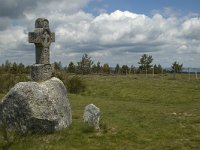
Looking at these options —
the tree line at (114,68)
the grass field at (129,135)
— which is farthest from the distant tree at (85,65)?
the grass field at (129,135)

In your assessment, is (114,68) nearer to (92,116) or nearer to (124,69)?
(124,69)

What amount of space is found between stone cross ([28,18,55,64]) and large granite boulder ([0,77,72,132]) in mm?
1725

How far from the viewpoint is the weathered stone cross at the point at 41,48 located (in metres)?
14.4

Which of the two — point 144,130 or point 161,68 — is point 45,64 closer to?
point 144,130

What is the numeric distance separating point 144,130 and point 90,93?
2152 cm

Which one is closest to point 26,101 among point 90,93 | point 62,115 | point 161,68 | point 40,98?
point 40,98

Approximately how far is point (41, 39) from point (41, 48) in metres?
0.38

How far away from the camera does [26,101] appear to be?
1272 cm

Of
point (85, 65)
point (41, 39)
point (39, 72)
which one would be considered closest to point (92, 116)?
point (39, 72)

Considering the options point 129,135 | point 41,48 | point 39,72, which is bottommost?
point 129,135

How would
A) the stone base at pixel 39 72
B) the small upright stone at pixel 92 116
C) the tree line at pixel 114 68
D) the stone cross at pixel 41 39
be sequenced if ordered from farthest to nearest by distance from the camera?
the tree line at pixel 114 68
the stone cross at pixel 41 39
the small upright stone at pixel 92 116
the stone base at pixel 39 72

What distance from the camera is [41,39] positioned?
14.8m

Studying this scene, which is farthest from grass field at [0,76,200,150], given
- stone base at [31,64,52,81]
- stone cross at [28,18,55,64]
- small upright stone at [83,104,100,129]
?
stone cross at [28,18,55,64]

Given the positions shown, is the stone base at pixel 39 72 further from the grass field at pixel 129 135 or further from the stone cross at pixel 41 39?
the grass field at pixel 129 135
